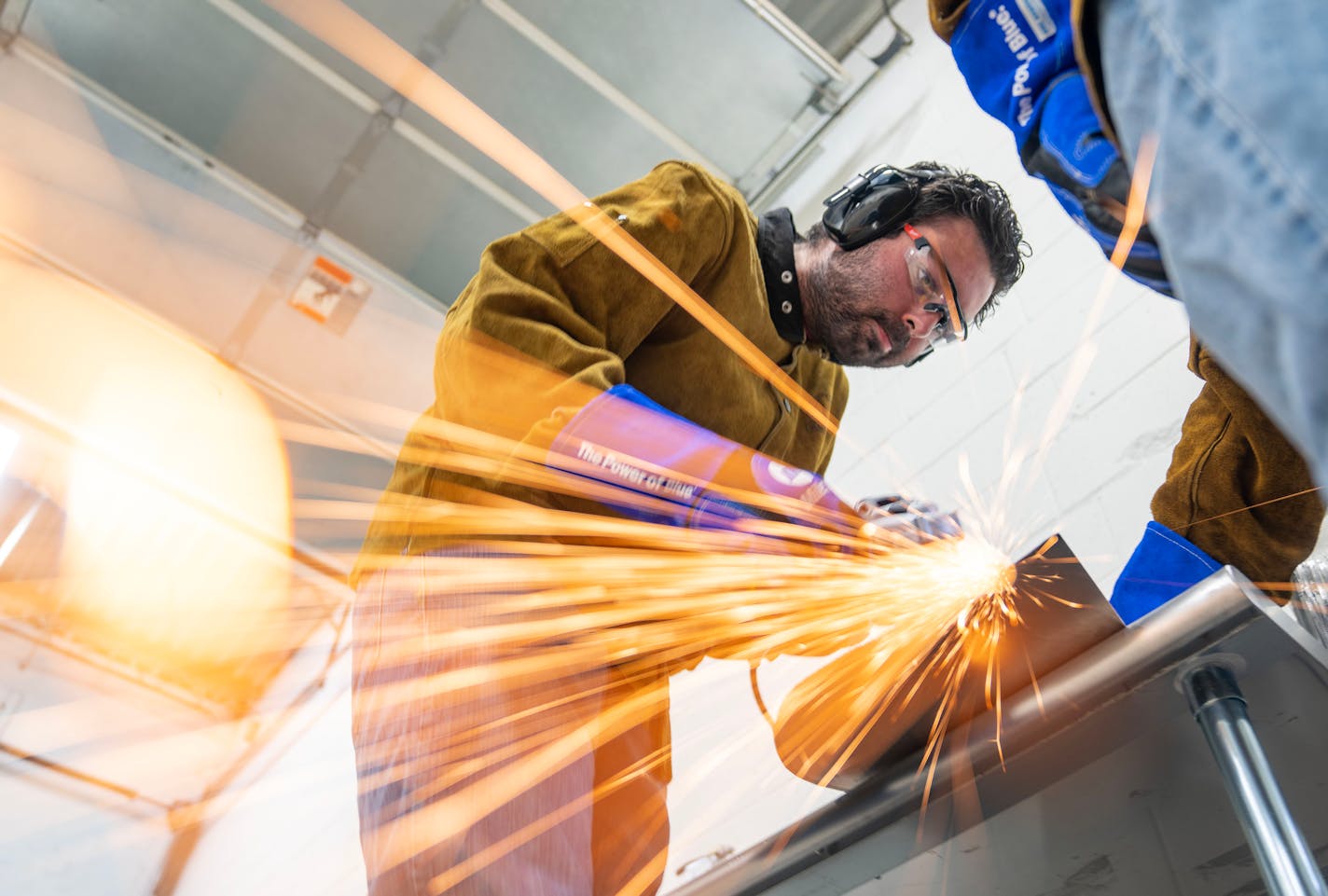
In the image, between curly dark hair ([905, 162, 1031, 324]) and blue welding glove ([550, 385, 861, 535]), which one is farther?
curly dark hair ([905, 162, 1031, 324])

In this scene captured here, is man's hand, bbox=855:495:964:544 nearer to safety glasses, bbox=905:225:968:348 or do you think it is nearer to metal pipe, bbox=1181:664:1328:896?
metal pipe, bbox=1181:664:1328:896

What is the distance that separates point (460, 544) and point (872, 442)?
4.92ft

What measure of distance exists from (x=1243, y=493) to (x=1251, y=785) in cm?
44

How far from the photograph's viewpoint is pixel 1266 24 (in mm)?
488

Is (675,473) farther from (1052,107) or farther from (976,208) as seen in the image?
(976,208)

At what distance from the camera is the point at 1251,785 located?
76 cm

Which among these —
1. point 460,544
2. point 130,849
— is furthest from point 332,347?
point 460,544

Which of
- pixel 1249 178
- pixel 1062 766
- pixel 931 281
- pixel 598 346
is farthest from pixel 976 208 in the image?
pixel 1249 178

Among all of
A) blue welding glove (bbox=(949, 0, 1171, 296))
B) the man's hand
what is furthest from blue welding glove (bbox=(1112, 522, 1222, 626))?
blue welding glove (bbox=(949, 0, 1171, 296))

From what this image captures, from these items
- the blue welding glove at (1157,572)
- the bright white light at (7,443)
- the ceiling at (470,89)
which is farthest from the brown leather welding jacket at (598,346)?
the bright white light at (7,443)

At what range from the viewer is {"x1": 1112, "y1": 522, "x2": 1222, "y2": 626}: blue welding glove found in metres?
1.09

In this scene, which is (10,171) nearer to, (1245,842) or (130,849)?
(130,849)

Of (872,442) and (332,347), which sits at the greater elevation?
(332,347)

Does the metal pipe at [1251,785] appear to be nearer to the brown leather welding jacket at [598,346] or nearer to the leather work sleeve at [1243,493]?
the leather work sleeve at [1243,493]
